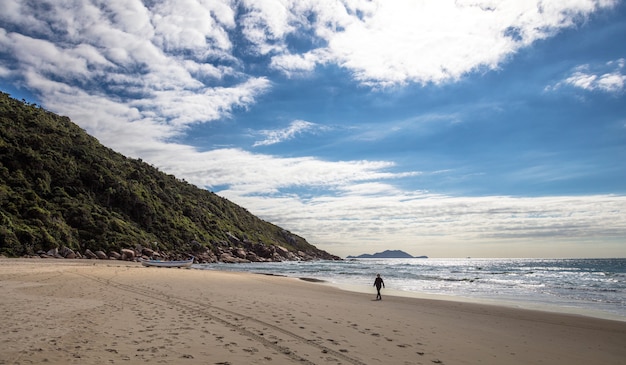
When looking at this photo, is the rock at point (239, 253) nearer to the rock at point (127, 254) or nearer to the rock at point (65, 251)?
the rock at point (127, 254)

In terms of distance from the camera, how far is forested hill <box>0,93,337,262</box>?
5559 centimetres

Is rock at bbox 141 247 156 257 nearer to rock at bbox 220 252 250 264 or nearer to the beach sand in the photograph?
rock at bbox 220 252 250 264

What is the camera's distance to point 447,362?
346 inches

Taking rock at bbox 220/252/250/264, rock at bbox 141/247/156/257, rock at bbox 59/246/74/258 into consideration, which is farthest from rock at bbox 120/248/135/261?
rock at bbox 220/252/250/264

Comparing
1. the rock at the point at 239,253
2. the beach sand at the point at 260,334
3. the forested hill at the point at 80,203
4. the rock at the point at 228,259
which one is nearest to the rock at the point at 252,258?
the forested hill at the point at 80,203

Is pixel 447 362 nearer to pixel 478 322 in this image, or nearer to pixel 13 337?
pixel 478 322

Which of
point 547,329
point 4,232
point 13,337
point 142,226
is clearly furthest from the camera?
point 142,226

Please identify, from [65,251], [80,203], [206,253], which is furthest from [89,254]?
[206,253]

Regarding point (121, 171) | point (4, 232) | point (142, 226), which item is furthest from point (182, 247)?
point (4, 232)

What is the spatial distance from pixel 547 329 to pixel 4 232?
6089 cm

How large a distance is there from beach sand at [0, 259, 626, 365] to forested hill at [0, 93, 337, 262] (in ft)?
155

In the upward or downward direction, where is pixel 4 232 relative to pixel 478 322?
upward

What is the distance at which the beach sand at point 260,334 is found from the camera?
25.6 ft

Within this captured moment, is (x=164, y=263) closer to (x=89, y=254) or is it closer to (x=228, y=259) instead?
(x=89, y=254)
